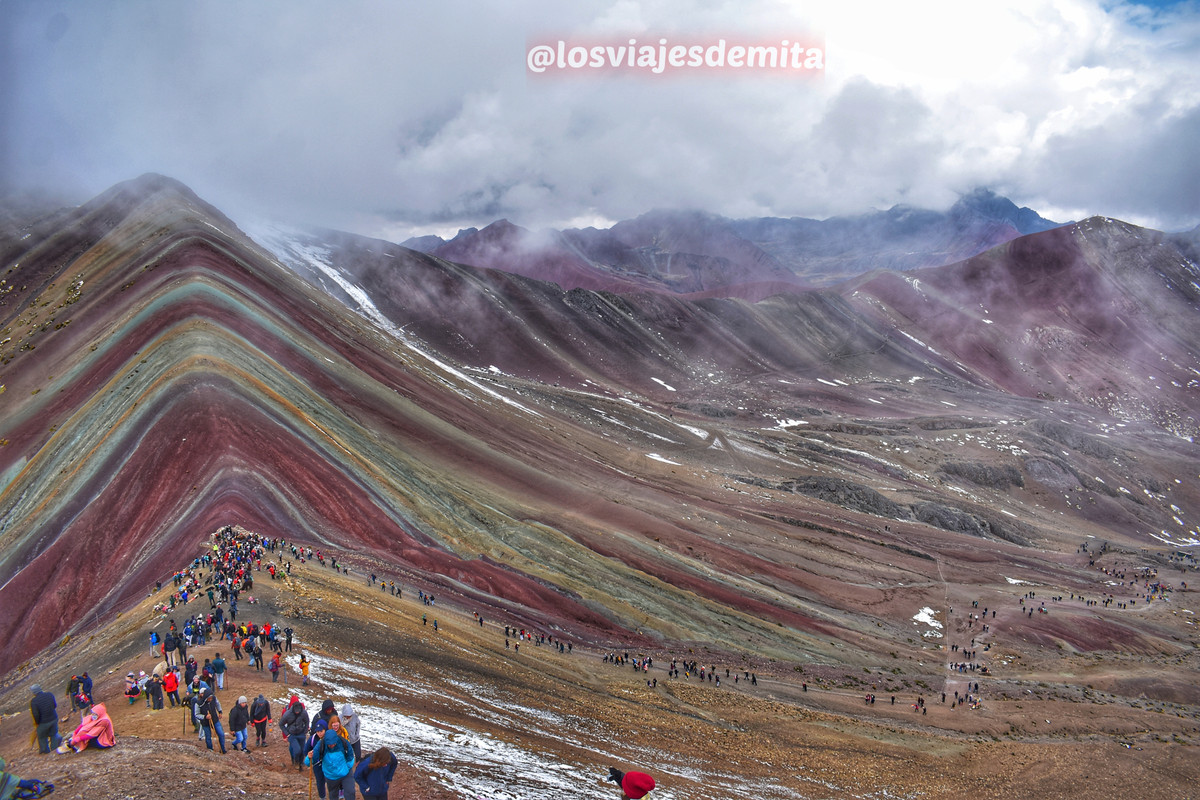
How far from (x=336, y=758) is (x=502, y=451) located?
218 feet

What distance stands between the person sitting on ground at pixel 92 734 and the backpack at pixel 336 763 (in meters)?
6.10

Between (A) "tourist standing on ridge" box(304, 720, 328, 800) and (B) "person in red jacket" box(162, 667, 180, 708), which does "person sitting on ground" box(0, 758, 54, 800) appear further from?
(A) "tourist standing on ridge" box(304, 720, 328, 800)

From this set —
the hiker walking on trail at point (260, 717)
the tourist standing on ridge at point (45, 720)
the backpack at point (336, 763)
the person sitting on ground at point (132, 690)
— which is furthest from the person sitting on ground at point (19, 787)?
the person sitting on ground at point (132, 690)

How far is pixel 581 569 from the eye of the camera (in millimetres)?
56625

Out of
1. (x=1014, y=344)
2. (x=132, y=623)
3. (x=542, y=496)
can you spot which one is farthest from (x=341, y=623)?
(x=1014, y=344)

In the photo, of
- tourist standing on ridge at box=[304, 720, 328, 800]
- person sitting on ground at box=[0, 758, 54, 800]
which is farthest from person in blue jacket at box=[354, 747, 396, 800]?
person sitting on ground at box=[0, 758, 54, 800]

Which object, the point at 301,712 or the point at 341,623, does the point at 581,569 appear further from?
the point at 301,712

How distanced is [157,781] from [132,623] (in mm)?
15549

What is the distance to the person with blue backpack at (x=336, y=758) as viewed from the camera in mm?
11852

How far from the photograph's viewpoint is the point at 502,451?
78.0 meters

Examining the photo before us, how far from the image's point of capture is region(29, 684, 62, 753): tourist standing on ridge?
1416 centimetres

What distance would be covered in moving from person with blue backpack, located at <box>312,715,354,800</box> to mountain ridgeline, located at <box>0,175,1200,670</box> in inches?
985

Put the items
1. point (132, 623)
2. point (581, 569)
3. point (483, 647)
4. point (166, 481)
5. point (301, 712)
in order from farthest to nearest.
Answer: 1. point (581, 569)
2. point (166, 481)
3. point (483, 647)
4. point (132, 623)
5. point (301, 712)

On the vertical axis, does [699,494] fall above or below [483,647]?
above
